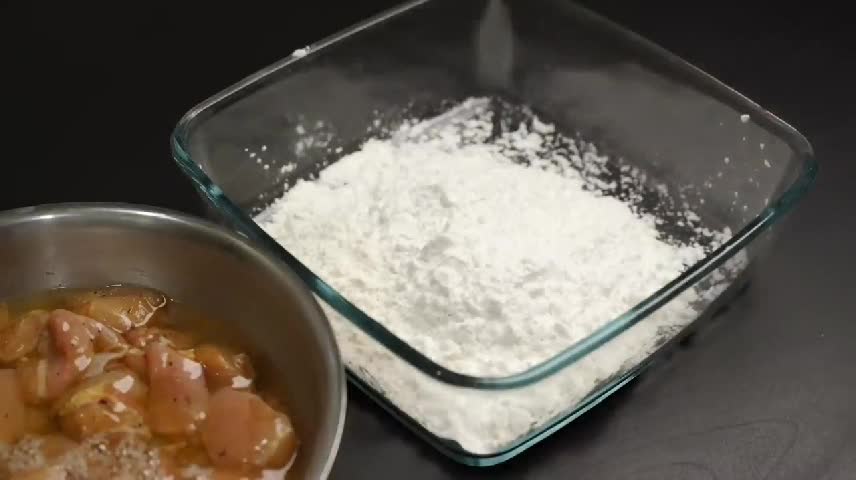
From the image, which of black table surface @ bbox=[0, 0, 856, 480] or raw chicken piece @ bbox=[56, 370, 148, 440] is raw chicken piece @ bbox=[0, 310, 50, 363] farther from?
black table surface @ bbox=[0, 0, 856, 480]

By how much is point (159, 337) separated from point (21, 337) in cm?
11

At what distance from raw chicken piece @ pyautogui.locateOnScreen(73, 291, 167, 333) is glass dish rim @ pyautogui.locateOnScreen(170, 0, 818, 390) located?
0.33 feet

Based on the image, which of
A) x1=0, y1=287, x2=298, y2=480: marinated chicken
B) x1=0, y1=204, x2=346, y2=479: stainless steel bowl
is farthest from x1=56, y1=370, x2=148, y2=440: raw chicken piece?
x1=0, y1=204, x2=346, y2=479: stainless steel bowl

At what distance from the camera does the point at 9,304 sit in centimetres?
96

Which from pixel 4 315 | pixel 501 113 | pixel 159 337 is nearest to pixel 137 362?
pixel 159 337

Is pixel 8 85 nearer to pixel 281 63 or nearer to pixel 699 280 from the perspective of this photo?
pixel 281 63

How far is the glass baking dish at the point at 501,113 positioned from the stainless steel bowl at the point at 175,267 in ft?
0.10

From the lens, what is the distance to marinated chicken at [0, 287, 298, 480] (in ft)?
2.66

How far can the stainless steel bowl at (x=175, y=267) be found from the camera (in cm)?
89

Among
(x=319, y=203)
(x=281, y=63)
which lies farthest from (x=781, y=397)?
(x=281, y=63)

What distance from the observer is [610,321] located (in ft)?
2.93

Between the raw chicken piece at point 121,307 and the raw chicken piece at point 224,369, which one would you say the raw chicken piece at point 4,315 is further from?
the raw chicken piece at point 224,369

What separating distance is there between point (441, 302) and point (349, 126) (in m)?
0.36

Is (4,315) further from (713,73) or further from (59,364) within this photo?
(713,73)
